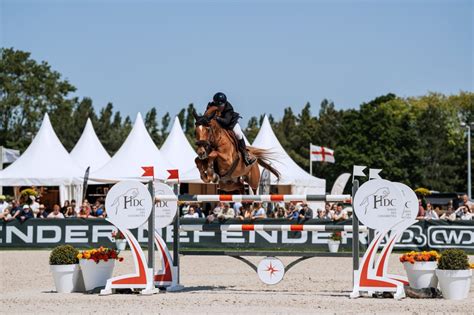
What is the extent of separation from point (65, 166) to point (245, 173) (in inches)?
689

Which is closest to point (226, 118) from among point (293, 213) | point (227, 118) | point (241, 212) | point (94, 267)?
point (227, 118)

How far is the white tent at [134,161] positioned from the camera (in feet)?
85.4

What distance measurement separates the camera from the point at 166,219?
11.0 m

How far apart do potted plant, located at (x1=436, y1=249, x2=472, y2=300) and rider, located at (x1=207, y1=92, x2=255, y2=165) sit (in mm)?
3026

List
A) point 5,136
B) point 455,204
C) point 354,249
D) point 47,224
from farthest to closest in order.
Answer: point 5,136 < point 455,204 < point 47,224 < point 354,249

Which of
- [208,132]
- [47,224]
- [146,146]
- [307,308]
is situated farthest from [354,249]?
[146,146]

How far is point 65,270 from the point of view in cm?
1079

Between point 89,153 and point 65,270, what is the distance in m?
20.5

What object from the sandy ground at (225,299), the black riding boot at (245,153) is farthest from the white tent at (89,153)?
the black riding boot at (245,153)

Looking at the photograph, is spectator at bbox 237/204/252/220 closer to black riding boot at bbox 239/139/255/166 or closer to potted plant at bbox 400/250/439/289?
black riding boot at bbox 239/139/255/166

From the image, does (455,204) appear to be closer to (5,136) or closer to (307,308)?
(307,308)

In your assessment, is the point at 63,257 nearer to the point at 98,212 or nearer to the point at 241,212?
the point at 241,212

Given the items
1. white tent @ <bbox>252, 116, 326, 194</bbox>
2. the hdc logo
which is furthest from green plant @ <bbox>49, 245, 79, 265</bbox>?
white tent @ <bbox>252, 116, 326, 194</bbox>

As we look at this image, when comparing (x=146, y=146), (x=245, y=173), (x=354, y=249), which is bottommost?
(x=354, y=249)
